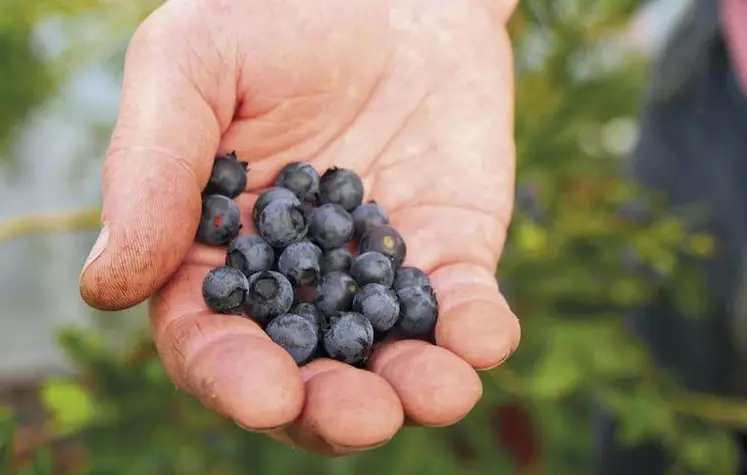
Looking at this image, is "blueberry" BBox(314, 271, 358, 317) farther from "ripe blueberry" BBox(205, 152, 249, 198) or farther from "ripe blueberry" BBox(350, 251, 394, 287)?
"ripe blueberry" BBox(205, 152, 249, 198)

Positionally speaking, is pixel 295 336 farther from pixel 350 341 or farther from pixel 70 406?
pixel 70 406

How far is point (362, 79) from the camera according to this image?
3.49 feet

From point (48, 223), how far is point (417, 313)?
0.77 meters

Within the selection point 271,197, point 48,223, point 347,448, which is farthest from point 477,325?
point 48,223

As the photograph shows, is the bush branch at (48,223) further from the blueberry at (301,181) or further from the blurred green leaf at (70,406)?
the blueberry at (301,181)

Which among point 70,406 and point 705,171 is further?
point 705,171

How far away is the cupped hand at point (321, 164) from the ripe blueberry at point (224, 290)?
0.07 ft

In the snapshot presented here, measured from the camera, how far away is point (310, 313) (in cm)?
87

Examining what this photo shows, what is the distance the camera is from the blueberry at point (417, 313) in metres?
0.85

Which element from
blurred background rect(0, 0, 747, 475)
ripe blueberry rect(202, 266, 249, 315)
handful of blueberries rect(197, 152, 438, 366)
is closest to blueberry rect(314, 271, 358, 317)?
handful of blueberries rect(197, 152, 438, 366)

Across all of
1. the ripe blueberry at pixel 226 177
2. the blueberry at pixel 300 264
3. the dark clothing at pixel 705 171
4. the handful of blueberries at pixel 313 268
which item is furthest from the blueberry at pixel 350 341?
the dark clothing at pixel 705 171

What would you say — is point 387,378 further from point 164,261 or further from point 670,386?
point 670,386

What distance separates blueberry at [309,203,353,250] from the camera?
95cm

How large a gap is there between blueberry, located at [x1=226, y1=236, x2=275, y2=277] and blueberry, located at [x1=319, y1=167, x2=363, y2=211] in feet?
0.37
